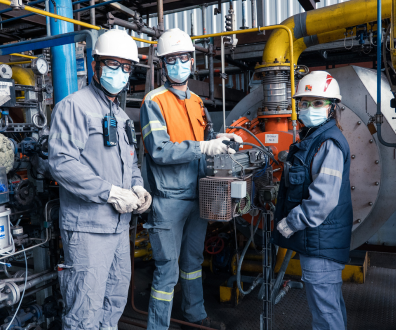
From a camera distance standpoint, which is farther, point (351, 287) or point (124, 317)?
point (351, 287)

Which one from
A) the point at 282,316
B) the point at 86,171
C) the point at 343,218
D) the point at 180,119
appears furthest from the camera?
the point at 282,316

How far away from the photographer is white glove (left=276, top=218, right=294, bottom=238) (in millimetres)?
2092

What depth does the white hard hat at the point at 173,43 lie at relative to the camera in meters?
2.46

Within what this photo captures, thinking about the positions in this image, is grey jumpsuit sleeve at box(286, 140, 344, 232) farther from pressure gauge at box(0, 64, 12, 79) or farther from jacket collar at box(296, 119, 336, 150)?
pressure gauge at box(0, 64, 12, 79)

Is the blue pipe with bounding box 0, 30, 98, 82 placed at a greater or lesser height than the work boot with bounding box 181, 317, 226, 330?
greater

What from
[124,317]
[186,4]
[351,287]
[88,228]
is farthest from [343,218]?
[186,4]

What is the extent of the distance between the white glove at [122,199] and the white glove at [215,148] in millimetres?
569

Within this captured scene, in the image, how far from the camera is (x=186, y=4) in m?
4.41

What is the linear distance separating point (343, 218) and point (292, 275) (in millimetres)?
1903

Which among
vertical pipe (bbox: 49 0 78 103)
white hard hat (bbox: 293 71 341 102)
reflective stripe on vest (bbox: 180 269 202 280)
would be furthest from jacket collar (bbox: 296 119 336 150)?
vertical pipe (bbox: 49 0 78 103)

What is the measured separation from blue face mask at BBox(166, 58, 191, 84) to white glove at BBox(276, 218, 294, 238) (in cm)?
115

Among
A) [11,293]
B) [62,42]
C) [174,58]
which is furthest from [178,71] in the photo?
[11,293]

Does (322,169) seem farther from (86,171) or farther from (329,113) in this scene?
(86,171)

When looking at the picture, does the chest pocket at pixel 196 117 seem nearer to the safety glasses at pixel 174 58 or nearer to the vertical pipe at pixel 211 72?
the safety glasses at pixel 174 58
